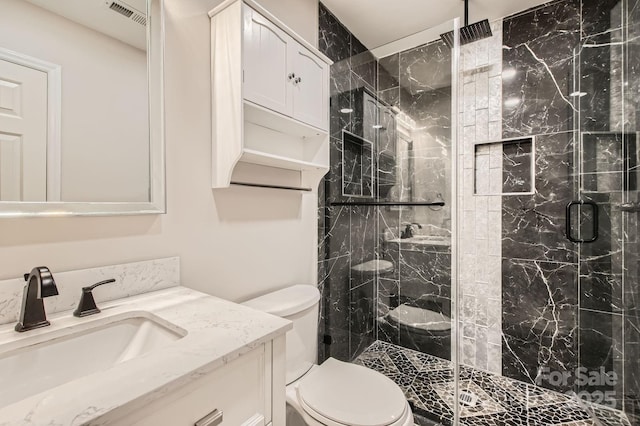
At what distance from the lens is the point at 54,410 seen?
46cm

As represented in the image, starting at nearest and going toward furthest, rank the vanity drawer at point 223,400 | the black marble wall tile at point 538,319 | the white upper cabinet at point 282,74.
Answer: the vanity drawer at point 223,400
the white upper cabinet at point 282,74
the black marble wall tile at point 538,319

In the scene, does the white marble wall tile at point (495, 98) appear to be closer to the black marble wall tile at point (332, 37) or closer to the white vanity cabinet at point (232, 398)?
the black marble wall tile at point (332, 37)

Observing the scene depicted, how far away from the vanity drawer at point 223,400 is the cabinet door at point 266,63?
1011 mm

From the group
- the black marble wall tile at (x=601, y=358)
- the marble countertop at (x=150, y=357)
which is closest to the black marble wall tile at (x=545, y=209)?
the black marble wall tile at (x=601, y=358)

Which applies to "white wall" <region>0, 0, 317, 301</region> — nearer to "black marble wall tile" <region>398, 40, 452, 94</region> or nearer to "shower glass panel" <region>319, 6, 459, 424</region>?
"shower glass panel" <region>319, 6, 459, 424</region>

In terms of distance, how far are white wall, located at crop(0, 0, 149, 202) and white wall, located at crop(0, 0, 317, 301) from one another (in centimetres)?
10

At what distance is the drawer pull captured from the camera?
62cm

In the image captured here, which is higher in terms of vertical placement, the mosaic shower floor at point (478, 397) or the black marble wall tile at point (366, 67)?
the black marble wall tile at point (366, 67)

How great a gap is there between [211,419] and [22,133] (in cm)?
90

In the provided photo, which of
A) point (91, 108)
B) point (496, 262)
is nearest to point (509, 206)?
point (496, 262)

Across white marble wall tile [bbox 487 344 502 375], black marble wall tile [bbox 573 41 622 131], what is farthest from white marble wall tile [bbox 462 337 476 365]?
black marble wall tile [bbox 573 41 622 131]

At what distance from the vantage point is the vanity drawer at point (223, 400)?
1.84 ft

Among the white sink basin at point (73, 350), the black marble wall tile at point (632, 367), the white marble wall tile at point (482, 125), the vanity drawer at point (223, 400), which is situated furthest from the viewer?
the white marble wall tile at point (482, 125)

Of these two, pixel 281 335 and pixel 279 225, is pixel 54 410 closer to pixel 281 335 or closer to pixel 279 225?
pixel 281 335
